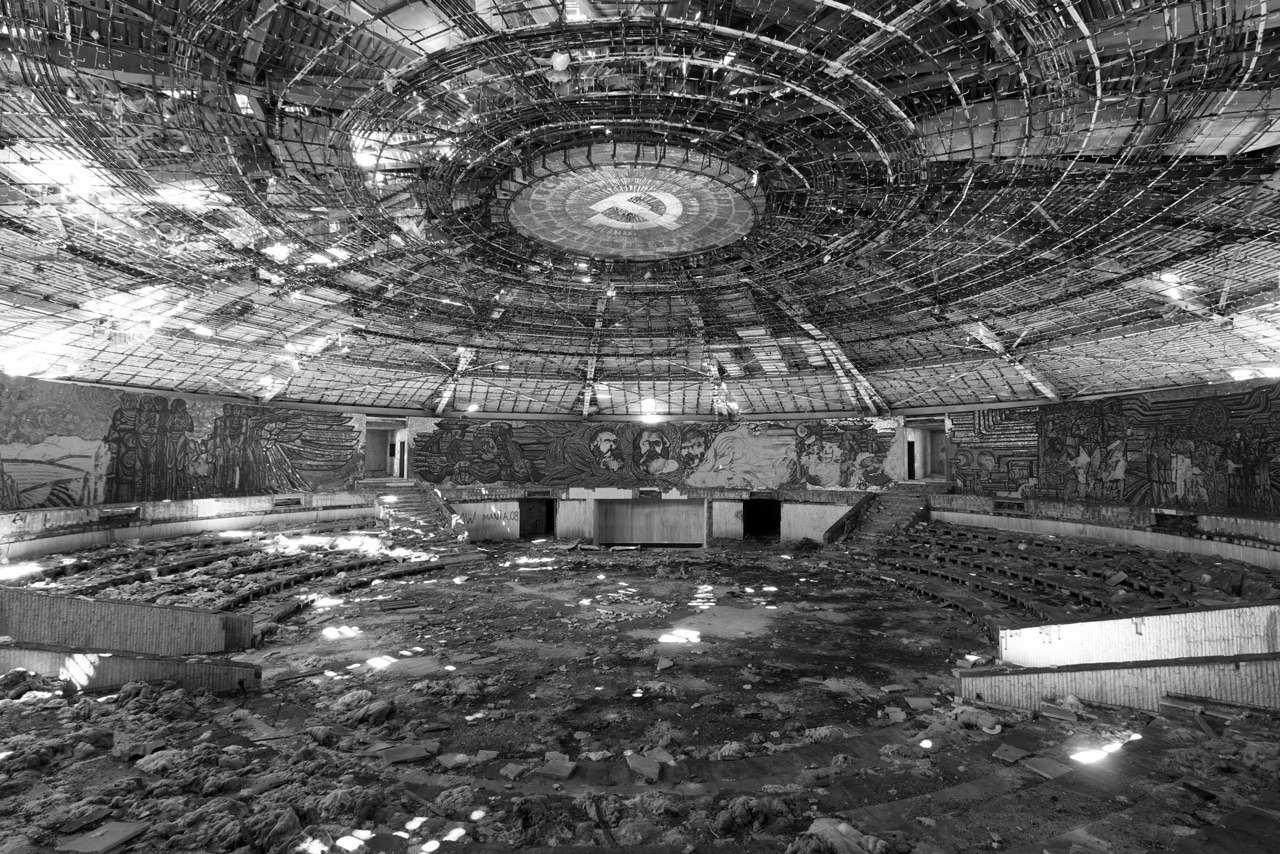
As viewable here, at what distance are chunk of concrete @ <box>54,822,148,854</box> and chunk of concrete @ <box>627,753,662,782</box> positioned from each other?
577 cm

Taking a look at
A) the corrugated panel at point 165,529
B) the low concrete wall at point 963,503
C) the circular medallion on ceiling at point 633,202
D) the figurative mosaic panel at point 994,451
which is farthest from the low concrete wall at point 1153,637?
the corrugated panel at point 165,529

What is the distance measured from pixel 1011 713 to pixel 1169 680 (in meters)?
2.30

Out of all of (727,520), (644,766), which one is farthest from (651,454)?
(644,766)

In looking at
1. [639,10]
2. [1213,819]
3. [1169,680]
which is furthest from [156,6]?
[1169,680]

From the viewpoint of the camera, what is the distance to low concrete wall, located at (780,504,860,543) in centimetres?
3397

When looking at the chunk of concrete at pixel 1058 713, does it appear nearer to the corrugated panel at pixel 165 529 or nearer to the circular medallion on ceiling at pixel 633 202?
the circular medallion on ceiling at pixel 633 202

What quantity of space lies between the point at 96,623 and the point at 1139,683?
19.5 metres

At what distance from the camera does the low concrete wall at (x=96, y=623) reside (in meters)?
13.7

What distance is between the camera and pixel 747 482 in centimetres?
3744

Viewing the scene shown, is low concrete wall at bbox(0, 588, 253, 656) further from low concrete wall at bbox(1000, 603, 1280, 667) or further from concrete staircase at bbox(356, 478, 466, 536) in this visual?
low concrete wall at bbox(1000, 603, 1280, 667)

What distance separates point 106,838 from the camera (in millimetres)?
6762

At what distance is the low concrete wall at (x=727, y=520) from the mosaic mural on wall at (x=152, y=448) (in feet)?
63.6

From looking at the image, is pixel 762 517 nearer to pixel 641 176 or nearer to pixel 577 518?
pixel 577 518

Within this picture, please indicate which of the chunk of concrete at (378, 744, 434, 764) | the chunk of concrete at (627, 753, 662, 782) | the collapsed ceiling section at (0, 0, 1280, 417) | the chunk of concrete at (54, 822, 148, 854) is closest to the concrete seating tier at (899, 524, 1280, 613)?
the collapsed ceiling section at (0, 0, 1280, 417)
